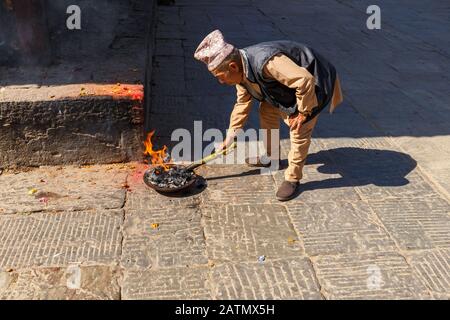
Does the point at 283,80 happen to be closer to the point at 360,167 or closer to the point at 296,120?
the point at 296,120

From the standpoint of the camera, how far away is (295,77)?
343 centimetres

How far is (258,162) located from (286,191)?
0.58 m

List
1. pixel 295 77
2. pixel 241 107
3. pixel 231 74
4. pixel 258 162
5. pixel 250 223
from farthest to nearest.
Result: pixel 258 162 → pixel 241 107 → pixel 250 223 → pixel 231 74 → pixel 295 77

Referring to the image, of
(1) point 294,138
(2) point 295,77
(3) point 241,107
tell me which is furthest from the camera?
(3) point 241,107

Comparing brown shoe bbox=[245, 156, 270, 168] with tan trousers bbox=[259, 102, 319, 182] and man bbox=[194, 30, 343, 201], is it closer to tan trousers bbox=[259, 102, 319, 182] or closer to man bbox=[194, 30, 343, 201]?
tan trousers bbox=[259, 102, 319, 182]

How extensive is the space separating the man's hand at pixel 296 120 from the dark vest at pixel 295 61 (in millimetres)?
42

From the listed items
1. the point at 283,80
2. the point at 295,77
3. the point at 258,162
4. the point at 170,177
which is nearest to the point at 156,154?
the point at 170,177

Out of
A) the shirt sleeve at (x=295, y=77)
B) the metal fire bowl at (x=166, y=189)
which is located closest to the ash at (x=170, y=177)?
the metal fire bowl at (x=166, y=189)

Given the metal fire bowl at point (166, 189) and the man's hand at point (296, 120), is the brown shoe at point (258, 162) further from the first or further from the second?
the man's hand at point (296, 120)

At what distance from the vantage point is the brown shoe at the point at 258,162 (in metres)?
4.53

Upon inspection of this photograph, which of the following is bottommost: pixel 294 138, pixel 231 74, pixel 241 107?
pixel 294 138

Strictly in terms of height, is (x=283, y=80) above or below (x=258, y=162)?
above

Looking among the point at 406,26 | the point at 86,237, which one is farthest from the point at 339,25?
the point at 86,237

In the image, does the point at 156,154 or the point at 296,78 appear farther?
the point at 156,154
